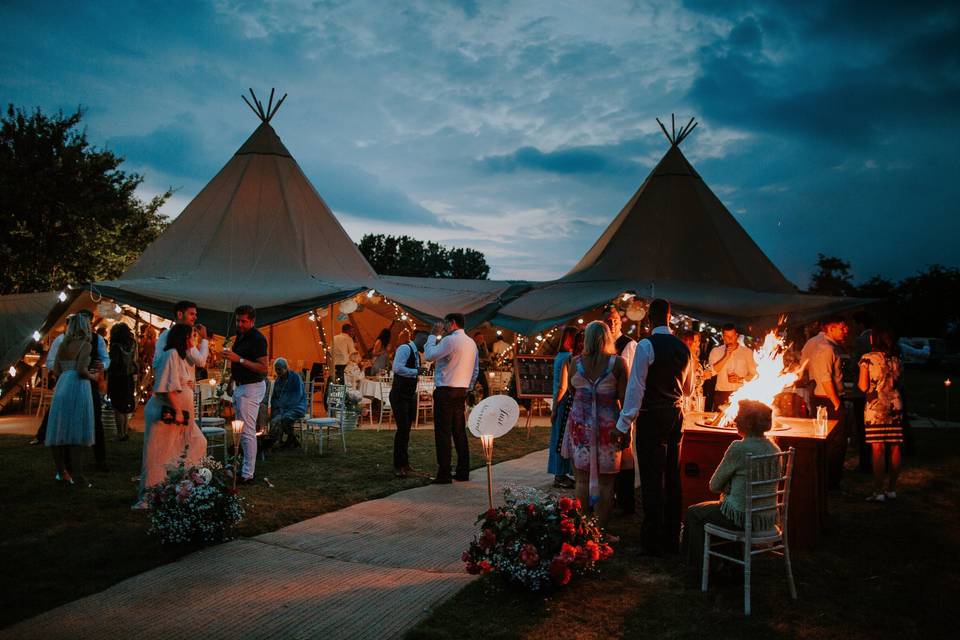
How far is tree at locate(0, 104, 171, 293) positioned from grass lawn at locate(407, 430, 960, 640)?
17840 mm

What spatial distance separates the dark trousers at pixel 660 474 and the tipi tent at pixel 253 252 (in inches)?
332

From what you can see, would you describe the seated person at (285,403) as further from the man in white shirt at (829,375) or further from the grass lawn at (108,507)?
the man in white shirt at (829,375)

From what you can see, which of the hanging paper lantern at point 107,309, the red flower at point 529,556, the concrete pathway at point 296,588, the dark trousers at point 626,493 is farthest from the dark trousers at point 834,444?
the hanging paper lantern at point 107,309

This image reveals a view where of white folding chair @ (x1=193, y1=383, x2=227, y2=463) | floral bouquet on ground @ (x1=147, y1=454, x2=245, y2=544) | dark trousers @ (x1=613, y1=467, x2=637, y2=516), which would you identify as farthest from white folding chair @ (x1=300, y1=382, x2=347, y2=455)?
dark trousers @ (x1=613, y1=467, x2=637, y2=516)

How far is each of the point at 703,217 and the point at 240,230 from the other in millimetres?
10515

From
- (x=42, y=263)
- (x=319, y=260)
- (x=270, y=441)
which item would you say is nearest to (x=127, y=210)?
(x=42, y=263)

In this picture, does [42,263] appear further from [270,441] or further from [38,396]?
[270,441]

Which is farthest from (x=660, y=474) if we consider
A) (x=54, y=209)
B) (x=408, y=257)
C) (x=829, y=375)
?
(x=408, y=257)

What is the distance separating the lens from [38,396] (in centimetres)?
1434

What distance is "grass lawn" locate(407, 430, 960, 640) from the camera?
368 centimetres

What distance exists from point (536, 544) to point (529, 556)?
5.8 inches

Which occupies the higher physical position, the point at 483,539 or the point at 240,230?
the point at 240,230

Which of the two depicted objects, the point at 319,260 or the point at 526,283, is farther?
the point at 526,283

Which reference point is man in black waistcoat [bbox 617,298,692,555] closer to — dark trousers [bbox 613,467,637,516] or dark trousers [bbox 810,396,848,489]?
dark trousers [bbox 613,467,637,516]
